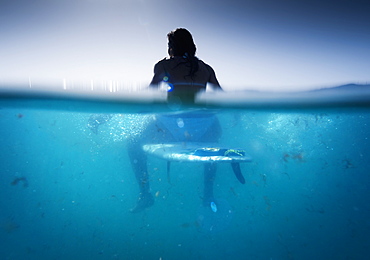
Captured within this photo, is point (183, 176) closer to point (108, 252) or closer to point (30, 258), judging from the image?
point (108, 252)

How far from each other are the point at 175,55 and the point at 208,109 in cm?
390

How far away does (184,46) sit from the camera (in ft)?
13.4

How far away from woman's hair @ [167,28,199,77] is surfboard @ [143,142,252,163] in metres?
2.26

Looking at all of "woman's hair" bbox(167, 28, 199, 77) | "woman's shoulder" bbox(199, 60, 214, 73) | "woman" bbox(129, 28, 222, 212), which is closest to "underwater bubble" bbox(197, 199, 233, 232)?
"woman" bbox(129, 28, 222, 212)

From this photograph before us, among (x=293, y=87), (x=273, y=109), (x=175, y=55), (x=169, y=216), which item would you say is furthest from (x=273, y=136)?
(x=175, y=55)

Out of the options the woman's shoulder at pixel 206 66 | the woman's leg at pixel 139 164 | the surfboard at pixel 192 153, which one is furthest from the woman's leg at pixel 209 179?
the woman's shoulder at pixel 206 66

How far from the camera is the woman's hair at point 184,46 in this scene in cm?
401

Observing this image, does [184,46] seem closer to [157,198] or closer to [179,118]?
[179,118]

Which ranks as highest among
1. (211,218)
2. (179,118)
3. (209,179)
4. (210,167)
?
(179,118)

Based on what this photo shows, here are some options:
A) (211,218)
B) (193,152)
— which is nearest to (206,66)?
(193,152)

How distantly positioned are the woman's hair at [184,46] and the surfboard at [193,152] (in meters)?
2.26

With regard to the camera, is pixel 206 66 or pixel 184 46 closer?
pixel 184 46

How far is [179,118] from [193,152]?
1.04m

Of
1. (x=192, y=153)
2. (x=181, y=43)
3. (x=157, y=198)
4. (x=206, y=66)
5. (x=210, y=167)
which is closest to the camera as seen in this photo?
(x=181, y=43)
